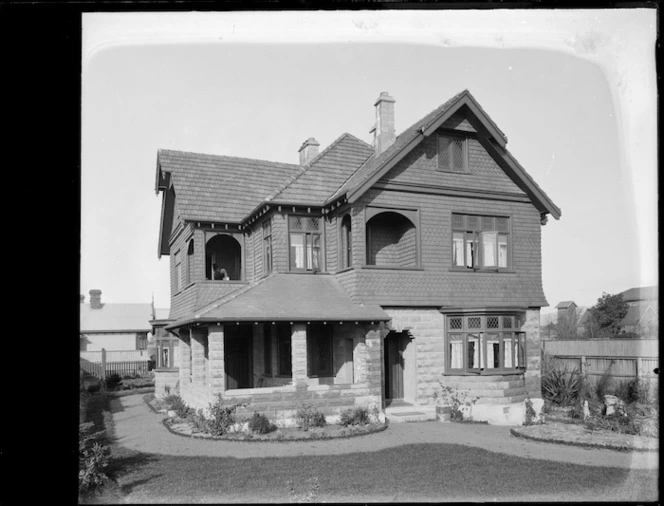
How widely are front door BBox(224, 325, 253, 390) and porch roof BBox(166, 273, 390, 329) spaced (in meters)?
3.42

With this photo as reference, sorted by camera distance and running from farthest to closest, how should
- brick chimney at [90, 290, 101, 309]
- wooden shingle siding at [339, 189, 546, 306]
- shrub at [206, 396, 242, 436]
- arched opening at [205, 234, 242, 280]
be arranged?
1. brick chimney at [90, 290, 101, 309]
2. arched opening at [205, 234, 242, 280]
3. wooden shingle siding at [339, 189, 546, 306]
4. shrub at [206, 396, 242, 436]

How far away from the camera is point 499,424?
18844mm

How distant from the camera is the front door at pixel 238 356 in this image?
2381 cm

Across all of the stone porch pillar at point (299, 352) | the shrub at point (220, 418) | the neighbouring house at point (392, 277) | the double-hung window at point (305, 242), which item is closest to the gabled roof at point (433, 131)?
the neighbouring house at point (392, 277)

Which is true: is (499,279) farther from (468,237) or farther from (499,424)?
(499,424)

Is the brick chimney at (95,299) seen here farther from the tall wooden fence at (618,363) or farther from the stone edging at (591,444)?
the stone edging at (591,444)

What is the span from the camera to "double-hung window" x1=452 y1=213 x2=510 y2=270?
20.8 m

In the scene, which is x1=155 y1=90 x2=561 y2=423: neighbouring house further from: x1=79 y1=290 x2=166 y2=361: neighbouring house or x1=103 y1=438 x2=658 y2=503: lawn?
x1=79 y1=290 x2=166 y2=361: neighbouring house

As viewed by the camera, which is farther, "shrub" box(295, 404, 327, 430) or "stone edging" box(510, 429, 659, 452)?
"shrub" box(295, 404, 327, 430)

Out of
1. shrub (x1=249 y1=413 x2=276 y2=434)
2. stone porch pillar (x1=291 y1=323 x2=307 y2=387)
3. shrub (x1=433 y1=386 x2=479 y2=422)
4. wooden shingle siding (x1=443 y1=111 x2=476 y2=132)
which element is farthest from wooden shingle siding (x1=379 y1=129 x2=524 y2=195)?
shrub (x1=249 y1=413 x2=276 y2=434)

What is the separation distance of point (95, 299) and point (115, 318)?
4.17 metres

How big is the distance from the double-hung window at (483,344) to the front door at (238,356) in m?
8.39
